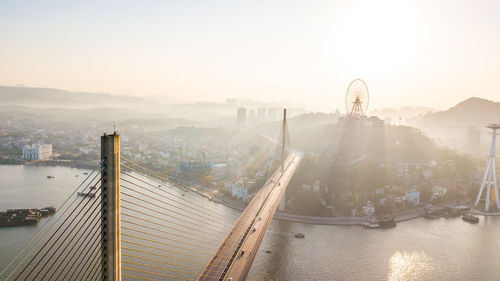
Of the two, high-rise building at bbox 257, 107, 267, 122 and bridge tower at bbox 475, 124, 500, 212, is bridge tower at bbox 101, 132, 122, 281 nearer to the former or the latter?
bridge tower at bbox 475, 124, 500, 212

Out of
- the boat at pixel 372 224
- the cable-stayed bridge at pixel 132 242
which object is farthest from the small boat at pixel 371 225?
the cable-stayed bridge at pixel 132 242

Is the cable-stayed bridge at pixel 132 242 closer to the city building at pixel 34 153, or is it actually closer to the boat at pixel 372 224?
the boat at pixel 372 224

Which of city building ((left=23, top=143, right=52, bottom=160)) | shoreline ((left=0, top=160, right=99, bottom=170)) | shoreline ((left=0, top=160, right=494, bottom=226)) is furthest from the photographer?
city building ((left=23, top=143, right=52, bottom=160))

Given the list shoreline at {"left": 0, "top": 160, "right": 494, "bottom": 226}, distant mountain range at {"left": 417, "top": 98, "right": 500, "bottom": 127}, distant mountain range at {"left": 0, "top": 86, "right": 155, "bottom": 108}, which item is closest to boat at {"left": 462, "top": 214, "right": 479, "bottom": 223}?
shoreline at {"left": 0, "top": 160, "right": 494, "bottom": 226}

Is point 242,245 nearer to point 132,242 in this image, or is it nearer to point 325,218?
point 132,242

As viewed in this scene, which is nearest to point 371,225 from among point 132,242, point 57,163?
point 132,242

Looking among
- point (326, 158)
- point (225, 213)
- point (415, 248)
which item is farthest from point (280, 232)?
point (326, 158)
